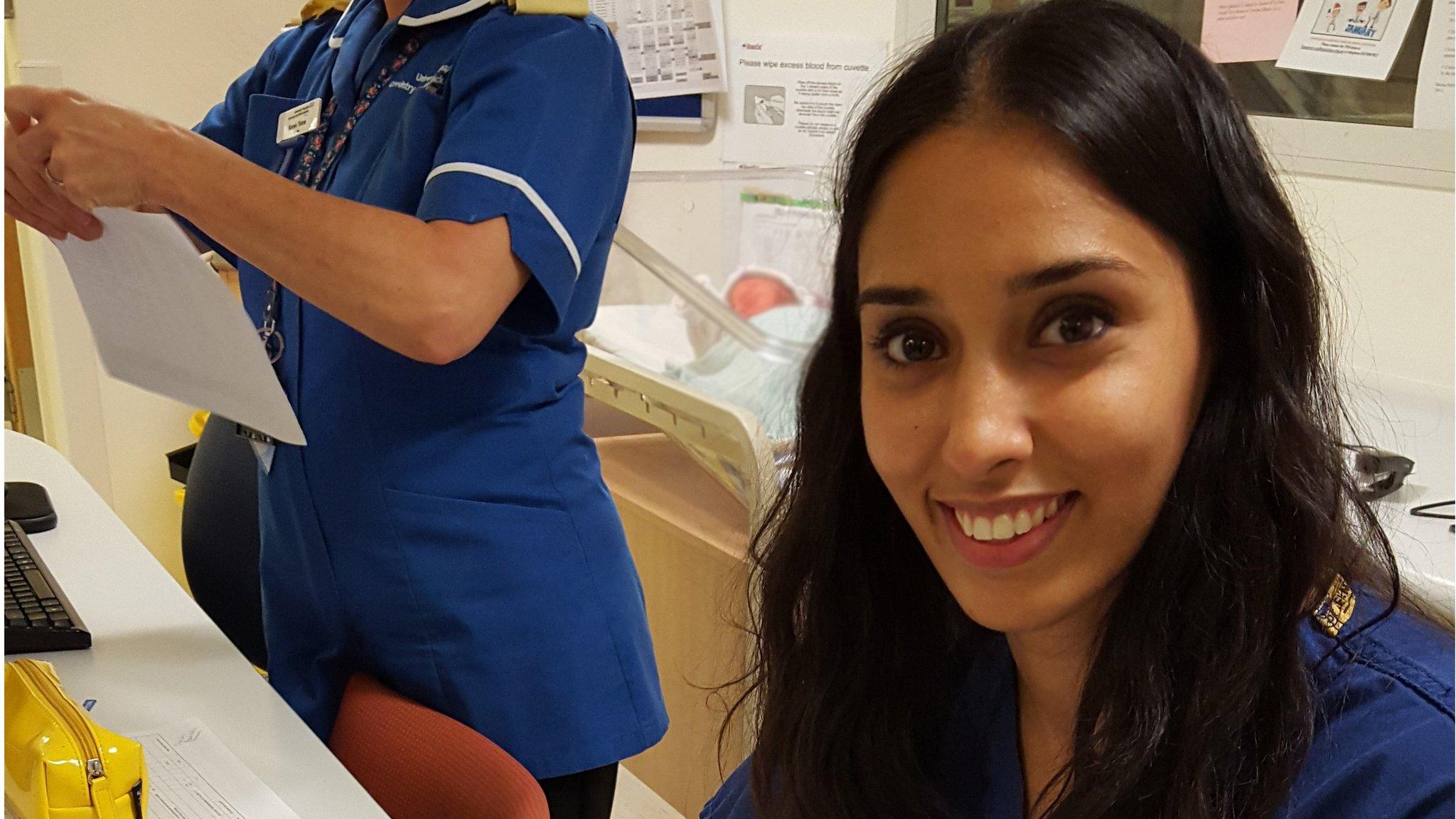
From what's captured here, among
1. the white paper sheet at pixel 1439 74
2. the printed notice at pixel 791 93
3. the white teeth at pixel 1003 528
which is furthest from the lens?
the printed notice at pixel 791 93

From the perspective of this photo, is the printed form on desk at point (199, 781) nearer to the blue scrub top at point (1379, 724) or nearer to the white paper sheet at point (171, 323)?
the white paper sheet at point (171, 323)

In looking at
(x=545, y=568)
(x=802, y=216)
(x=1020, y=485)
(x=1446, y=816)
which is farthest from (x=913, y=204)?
(x=802, y=216)

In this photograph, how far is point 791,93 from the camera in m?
2.63

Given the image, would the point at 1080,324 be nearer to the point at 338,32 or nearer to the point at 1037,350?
the point at 1037,350

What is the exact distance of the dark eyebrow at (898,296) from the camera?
0.76 metres

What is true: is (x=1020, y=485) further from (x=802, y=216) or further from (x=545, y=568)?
(x=802, y=216)

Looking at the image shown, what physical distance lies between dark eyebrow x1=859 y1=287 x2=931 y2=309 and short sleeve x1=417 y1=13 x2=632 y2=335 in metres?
0.46

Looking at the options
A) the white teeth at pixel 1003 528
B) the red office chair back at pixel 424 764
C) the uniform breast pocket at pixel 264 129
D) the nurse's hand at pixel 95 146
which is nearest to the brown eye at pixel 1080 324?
the white teeth at pixel 1003 528

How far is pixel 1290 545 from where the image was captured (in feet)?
2.43

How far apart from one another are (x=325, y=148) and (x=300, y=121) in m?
0.05

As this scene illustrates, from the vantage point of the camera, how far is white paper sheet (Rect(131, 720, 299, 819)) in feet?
3.18

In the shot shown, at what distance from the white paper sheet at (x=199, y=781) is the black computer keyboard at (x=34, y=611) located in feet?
0.67

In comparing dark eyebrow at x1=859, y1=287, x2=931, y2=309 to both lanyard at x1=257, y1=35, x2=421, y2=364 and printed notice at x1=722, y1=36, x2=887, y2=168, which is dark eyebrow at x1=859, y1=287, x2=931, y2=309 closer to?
lanyard at x1=257, y1=35, x2=421, y2=364

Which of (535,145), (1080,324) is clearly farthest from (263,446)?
(1080,324)
